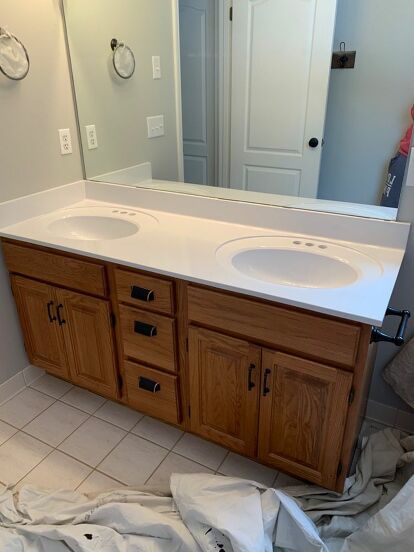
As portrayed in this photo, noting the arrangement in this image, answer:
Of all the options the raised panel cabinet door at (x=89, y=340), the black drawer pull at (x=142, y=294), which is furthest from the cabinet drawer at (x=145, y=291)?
the raised panel cabinet door at (x=89, y=340)

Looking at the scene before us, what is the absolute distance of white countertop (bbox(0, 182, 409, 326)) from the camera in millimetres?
1200

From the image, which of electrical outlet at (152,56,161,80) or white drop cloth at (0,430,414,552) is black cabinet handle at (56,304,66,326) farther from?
electrical outlet at (152,56,161,80)

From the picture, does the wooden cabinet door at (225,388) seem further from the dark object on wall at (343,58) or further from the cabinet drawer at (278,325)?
the dark object on wall at (343,58)

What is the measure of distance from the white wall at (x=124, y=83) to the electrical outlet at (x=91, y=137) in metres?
0.02

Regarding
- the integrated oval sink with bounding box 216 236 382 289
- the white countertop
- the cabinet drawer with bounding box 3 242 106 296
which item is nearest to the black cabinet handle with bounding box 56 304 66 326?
the cabinet drawer with bounding box 3 242 106 296

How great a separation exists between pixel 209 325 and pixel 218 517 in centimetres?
58

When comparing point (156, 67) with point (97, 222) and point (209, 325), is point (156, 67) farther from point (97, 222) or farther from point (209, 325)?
point (209, 325)

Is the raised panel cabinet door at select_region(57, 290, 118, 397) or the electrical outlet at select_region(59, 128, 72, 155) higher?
the electrical outlet at select_region(59, 128, 72, 155)

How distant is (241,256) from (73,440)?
42.9 inches

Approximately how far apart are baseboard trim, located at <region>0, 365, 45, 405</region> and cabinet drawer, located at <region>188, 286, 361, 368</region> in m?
1.12

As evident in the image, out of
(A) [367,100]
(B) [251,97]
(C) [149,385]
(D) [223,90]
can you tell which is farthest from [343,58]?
(C) [149,385]

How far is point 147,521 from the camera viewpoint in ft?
4.34

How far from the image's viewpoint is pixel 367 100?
1.49 meters

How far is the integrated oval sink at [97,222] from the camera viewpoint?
6.10ft
